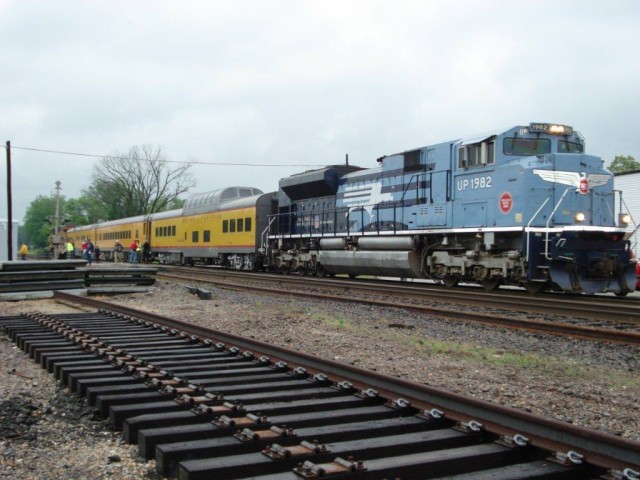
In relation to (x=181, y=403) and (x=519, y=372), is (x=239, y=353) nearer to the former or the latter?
(x=181, y=403)

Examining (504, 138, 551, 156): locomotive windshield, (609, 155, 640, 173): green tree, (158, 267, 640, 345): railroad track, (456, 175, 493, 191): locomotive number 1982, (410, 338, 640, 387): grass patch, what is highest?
(609, 155, 640, 173): green tree

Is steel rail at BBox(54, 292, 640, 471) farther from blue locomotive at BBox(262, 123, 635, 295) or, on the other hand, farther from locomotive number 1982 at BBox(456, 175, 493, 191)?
locomotive number 1982 at BBox(456, 175, 493, 191)

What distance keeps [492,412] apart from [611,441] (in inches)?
30.8

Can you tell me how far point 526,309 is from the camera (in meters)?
11.0

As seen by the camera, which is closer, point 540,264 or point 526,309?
point 526,309

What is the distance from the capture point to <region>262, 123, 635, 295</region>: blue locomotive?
13.2 meters

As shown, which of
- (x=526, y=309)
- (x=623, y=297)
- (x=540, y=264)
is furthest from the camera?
(x=623, y=297)

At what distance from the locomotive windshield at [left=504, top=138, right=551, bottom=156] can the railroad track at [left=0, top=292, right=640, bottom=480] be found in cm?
996

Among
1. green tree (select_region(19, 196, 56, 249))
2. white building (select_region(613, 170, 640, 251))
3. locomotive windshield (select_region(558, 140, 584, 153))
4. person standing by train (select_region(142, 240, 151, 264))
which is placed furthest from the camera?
green tree (select_region(19, 196, 56, 249))

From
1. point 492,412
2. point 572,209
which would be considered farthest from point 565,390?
point 572,209

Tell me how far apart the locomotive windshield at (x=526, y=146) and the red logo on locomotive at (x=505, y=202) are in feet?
3.31

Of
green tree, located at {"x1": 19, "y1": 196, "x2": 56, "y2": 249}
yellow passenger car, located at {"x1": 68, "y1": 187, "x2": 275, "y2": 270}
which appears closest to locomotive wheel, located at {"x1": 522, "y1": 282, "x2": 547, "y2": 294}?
A: yellow passenger car, located at {"x1": 68, "y1": 187, "x2": 275, "y2": 270}

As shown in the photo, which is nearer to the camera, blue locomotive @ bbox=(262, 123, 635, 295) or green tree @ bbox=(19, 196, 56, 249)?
blue locomotive @ bbox=(262, 123, 635, 295)

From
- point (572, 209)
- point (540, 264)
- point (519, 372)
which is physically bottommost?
point (519, 372)
